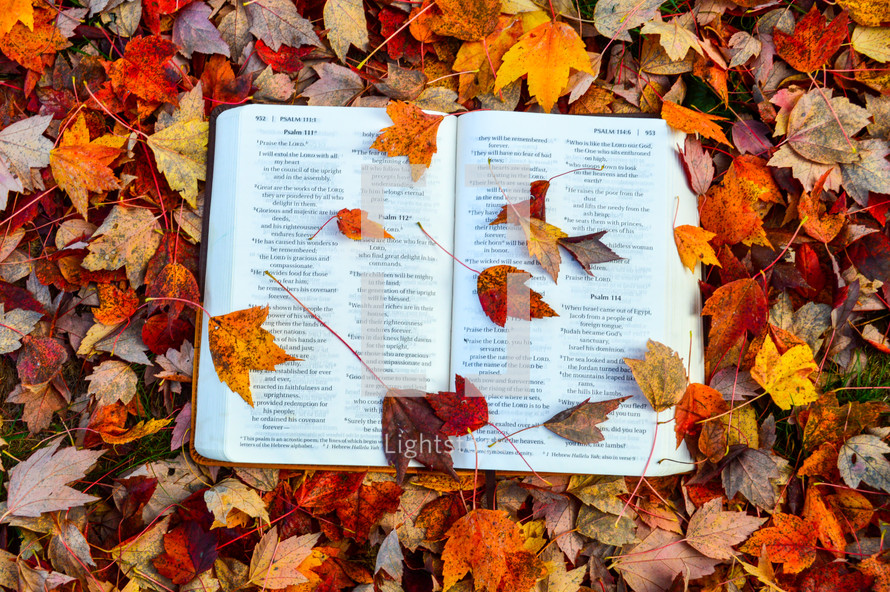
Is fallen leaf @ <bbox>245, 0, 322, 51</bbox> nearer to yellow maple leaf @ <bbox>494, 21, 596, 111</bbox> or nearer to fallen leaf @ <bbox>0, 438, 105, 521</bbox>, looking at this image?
yellow maple leaf @ <bbox>494, 21, 596, 111</bbox>

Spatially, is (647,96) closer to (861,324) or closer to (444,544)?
(861,324)

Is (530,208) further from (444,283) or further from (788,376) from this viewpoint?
(788,376)

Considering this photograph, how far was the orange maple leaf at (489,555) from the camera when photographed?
109 centimetres

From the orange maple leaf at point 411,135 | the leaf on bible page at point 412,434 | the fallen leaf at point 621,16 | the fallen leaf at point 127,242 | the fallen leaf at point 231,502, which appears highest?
the fallen leaf at point 621,16

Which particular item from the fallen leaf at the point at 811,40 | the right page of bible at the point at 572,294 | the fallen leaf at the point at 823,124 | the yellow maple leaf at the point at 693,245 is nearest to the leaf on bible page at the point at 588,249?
the right page of bible at the point at 572,294

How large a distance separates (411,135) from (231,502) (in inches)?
33.0

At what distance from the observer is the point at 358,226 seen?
1139 millimetres

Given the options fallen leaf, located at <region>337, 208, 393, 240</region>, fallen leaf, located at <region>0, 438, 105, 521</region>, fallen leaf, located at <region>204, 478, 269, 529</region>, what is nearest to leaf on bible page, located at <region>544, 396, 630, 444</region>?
fallen leaf, located at <region>337, 208, 393, 240</region>

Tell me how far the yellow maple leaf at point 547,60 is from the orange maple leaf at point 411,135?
0.17 m

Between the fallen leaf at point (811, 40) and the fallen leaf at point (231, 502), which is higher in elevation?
the fallen leaf at point (811, 40)

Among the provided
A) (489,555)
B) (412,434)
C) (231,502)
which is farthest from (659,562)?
(231,502)

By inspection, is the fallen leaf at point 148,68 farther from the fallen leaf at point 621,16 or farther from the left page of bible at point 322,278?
the fallen leaf at point 621,16

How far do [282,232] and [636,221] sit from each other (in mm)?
746

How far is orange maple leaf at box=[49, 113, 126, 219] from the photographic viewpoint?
3.74 feet
